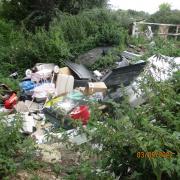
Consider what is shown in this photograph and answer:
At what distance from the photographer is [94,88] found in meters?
7.57

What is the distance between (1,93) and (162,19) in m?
16.8

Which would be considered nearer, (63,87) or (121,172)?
(121,172)

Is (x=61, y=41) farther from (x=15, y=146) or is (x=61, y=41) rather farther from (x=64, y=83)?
(x=15, y=146)

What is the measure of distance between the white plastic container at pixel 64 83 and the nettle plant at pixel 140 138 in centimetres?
479

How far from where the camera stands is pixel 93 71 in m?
8.95

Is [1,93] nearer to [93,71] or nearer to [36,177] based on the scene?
[93,71]

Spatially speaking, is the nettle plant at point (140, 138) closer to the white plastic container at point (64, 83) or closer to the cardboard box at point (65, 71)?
the white plastic container at point (64, 83)

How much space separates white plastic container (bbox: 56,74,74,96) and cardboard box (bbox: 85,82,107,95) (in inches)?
18.8

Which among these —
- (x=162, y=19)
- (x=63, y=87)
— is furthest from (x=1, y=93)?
(x=162, y=19)

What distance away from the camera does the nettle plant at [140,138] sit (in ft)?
8.04

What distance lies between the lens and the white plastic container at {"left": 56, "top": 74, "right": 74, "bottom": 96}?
7.95 meters

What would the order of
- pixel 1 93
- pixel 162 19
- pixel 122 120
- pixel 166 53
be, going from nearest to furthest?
pixel 122 120 → pixel 166 53 → pixel 1 93 → pixel 162 19
